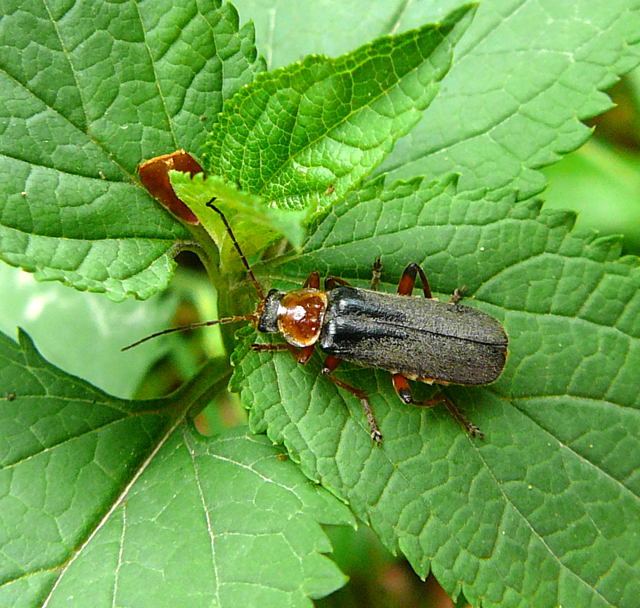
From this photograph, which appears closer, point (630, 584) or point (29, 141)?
point (29, 141)

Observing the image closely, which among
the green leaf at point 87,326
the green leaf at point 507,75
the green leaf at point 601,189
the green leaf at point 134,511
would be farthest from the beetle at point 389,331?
the green leaf at point 601,189

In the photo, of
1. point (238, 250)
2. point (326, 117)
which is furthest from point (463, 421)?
point (326, 117)

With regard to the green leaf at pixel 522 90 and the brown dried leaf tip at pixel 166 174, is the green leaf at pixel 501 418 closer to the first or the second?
the green leaf at pixel 522 90

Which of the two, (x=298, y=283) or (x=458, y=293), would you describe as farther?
(x=298, y=283)

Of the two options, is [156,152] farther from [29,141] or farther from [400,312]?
[400,312]

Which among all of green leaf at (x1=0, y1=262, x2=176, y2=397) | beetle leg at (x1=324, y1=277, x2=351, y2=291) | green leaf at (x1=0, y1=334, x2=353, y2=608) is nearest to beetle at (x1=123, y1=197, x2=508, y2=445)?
beetle leg at (x1=324, y1=277, x2=351, y2=291)

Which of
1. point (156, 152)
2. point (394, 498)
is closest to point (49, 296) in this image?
point (156, 152)

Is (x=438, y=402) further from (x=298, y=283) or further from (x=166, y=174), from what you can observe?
(x=166, y=174)
